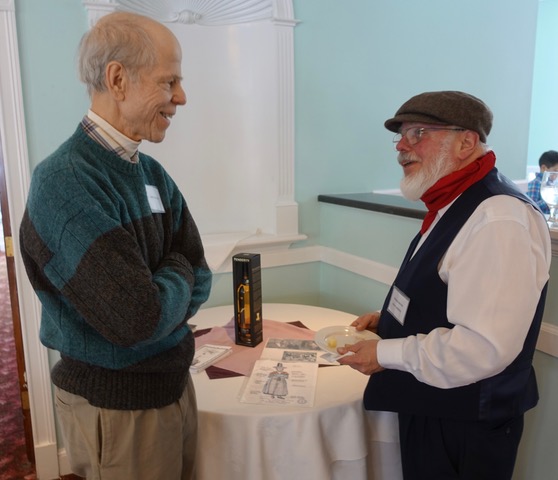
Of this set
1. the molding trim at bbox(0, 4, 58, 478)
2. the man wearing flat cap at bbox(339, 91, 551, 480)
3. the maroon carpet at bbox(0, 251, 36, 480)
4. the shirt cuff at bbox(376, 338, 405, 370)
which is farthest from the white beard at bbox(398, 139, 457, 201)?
the maroon carpet at bbox(0, 251, 36, 480)

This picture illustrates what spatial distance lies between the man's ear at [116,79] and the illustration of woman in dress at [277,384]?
2.93 ft

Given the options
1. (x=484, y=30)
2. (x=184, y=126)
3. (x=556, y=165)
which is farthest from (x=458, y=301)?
(x=556, y=165)

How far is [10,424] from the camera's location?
8.86 feet

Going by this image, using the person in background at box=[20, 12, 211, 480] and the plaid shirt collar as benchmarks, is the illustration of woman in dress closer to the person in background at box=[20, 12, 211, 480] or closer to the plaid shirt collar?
the person in background at box=[20, 12, 211, 480]

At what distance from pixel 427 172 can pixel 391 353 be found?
0.44 metres

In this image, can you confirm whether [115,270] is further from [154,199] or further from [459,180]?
[459,180]

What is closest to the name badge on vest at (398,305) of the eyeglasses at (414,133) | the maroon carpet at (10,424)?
the eyeglasses at (414,133)

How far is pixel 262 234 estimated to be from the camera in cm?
263

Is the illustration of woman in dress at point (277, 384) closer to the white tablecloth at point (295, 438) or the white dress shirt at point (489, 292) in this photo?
the white tablecloth at point (295, 438)

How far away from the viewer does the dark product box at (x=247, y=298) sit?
171 cm

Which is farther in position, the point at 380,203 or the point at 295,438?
the point at 380,203

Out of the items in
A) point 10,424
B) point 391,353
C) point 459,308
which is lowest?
point 10,424

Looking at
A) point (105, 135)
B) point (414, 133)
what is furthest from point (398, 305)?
point (105, 135)

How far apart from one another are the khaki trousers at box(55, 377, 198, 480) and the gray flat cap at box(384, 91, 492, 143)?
873mm
